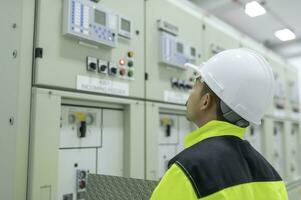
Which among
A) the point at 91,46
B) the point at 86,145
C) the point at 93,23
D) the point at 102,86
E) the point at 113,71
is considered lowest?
the point at 86,145

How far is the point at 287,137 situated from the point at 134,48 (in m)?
3.19

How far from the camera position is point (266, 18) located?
4852 mm

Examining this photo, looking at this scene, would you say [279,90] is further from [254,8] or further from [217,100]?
[217,100]

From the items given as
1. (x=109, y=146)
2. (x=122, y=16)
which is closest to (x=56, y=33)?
(x=122, y=16)

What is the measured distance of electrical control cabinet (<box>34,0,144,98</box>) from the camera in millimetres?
1522

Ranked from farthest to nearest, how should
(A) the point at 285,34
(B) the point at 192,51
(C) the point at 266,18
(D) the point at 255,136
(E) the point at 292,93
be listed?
(A) the point at 285,34 < (C) the point at 266,18 < (E) the point at 292,93 < (D) the point at 255,136 < (B) the point at 192,51

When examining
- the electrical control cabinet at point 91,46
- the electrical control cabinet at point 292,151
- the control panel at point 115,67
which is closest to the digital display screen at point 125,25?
the electrical control cabinet at point 91,46

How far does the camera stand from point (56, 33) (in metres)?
1.57

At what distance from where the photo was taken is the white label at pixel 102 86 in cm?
168

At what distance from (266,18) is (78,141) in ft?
13.7

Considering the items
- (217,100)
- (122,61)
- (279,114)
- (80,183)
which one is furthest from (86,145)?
(279,114)

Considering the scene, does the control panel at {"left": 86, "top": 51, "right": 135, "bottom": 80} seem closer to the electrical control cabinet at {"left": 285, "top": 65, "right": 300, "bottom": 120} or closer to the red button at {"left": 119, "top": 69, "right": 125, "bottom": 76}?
the red button at {"left": 119, "top": 69, "right": 125, "bottom": 76}

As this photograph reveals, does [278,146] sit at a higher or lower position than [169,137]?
lower

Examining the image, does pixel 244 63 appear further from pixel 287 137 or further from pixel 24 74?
pixel 287 137
